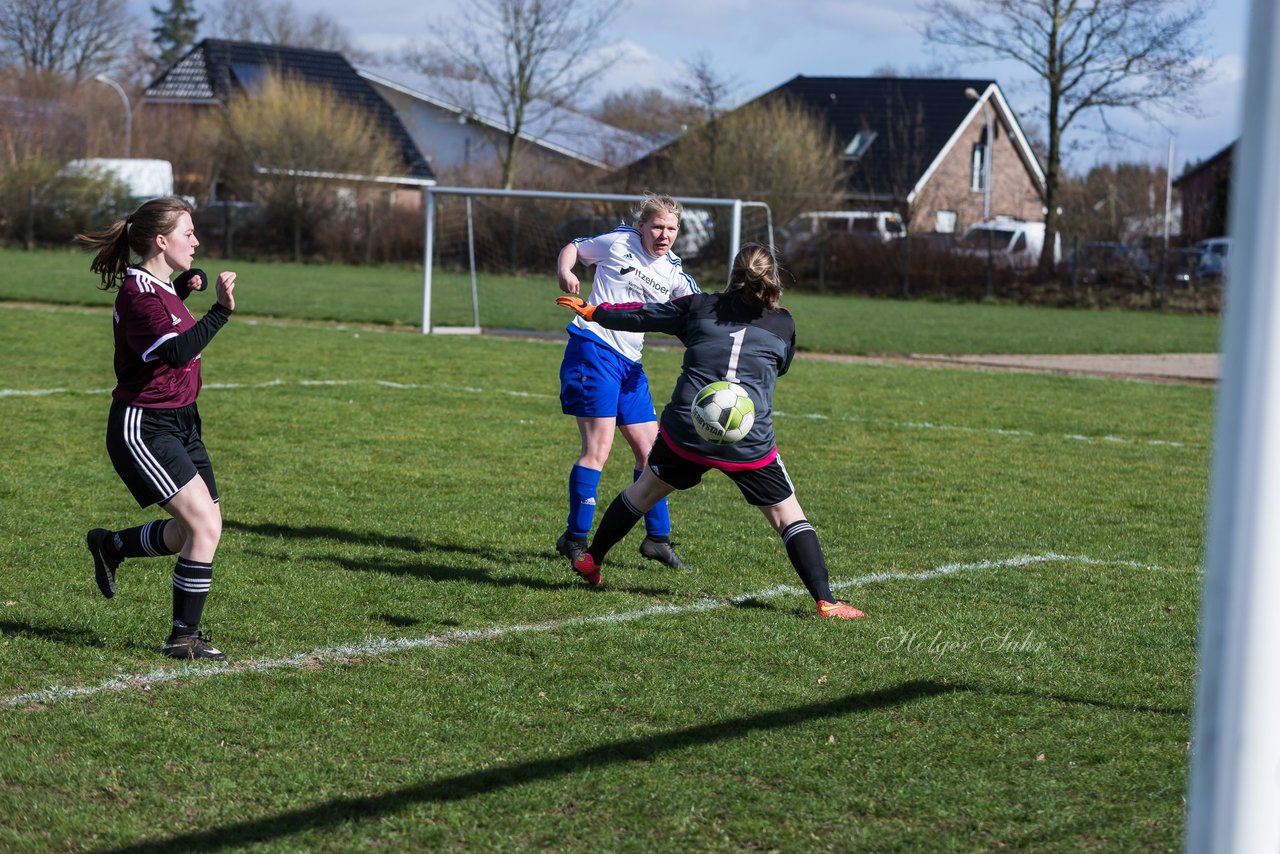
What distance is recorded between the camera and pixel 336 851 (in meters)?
3.71

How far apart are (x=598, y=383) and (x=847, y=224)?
35.0 m

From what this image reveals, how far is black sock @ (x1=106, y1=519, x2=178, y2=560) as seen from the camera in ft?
18.8

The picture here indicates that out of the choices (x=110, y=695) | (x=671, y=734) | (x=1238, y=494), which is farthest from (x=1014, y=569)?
(x=1238, y=494)

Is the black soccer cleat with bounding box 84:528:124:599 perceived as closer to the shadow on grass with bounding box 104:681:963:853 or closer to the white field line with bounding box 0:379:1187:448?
the shadow on grass with bounding box 104:681:963:853

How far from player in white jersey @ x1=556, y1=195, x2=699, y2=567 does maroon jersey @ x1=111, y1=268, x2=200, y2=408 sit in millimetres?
2221

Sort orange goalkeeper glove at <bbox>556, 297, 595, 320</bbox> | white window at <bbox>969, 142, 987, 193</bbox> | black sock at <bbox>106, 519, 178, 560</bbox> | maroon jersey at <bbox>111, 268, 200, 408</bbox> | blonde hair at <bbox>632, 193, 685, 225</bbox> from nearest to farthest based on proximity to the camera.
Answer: maroon jersey at <bbox>111, 268, 200, 408</bbox>, black sock at <bbox>106, 519, 178, 560</bbox>, orange goalkeeper glove at <bbox>556, 297, 595, 320</bbox>, blonde hair at <bbox>632, 193, 685, 225</bbox>, white window at <bbox>969, 142, 987, 193</bbox>

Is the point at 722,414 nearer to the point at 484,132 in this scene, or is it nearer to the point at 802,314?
the point at 802,314

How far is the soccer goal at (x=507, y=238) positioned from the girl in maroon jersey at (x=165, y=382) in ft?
53.0

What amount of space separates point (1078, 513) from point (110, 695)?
6038 mm

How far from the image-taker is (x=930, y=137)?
53.5 metres

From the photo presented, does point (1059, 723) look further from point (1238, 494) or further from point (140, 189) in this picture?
point (140, 189)

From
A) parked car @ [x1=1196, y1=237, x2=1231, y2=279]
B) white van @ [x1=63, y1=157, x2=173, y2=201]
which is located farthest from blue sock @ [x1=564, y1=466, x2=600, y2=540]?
white van @ [x1=63, y1=157, x2=173, y2=201]

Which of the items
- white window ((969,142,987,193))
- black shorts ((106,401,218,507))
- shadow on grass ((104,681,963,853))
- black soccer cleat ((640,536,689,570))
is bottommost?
shadow on grass ((104,681,963,853))

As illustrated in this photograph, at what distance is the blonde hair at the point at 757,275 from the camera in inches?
238
